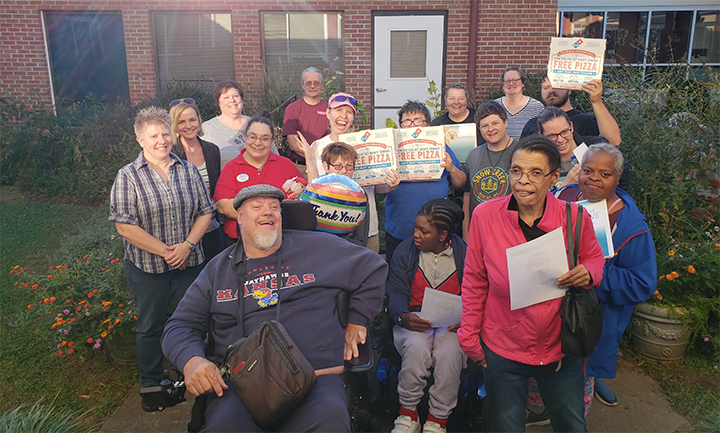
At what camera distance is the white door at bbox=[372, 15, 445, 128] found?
8914 mm

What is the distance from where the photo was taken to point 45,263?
19.3 feet

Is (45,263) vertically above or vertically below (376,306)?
below

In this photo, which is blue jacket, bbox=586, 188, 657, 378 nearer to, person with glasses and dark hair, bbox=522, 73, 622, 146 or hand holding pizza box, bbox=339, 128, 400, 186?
person with glasses and dark hair, bbox=522, 73, 622, 146

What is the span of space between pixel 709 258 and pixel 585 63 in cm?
185

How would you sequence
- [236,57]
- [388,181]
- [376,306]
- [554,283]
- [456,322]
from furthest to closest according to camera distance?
[236,57]
[388,181]
[456,322]
[376,306]
[554,283]

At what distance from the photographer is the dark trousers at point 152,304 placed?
331 cm

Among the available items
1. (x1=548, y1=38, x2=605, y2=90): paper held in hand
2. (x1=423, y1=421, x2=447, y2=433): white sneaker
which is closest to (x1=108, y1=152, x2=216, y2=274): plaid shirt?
(x1=423, y1=421, x2=447, y2=433): white sneaker

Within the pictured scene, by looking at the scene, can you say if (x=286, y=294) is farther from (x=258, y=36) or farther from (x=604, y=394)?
(x=258, y=36)

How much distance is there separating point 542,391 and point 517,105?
3.27 metres

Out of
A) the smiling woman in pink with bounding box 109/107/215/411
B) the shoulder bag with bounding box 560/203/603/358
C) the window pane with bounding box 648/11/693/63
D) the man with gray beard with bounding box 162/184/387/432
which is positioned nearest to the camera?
the shoulder bag with bounding box 560/203/603/358

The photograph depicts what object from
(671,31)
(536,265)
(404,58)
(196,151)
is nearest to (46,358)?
(196,151)

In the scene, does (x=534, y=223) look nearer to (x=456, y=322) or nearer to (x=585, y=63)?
(x=456, y=322)

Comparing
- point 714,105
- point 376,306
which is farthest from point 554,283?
point 714,105

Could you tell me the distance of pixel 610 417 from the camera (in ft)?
10.7
